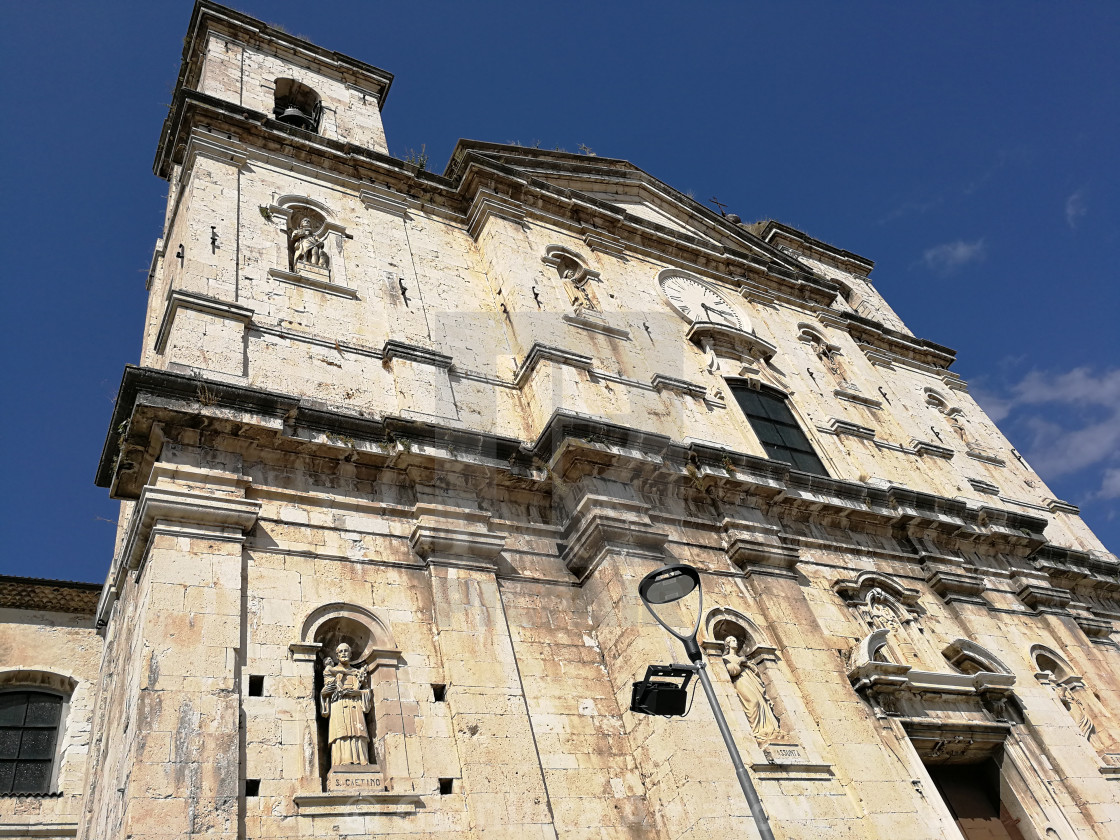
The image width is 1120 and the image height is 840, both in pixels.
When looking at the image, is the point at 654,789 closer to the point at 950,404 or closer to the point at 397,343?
the point at 397,343

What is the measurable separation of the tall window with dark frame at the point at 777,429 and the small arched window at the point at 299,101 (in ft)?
29.9

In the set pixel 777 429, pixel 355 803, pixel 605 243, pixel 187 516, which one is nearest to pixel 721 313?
pixel 605 243

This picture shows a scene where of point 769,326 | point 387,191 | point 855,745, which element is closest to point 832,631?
point 855,745

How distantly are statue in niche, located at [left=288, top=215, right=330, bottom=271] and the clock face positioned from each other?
20.1 ft

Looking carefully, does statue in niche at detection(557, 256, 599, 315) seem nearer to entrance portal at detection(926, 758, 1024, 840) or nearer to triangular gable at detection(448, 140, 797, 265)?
triangular gable at detection(448, 140, 797, 265)

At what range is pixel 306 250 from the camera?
11.7 meters

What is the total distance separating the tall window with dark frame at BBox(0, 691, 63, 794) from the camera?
10.2 m

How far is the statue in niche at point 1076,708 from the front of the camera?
11922mm

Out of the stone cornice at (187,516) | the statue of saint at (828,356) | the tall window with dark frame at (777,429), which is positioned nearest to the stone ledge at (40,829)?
the stone cornice at (187,516)

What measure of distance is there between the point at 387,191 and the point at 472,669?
8437 millimetres

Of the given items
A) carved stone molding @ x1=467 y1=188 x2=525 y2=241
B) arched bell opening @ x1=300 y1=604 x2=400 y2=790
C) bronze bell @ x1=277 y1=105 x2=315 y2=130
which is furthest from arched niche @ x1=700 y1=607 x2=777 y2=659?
bronze bell @ x1=277 y1=105 x2=315 y2=130

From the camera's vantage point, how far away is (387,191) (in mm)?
13664

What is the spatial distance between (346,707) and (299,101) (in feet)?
42.6

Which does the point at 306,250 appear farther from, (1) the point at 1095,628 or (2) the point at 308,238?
(1) the point at 1095,628
